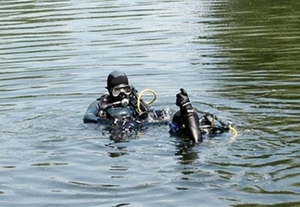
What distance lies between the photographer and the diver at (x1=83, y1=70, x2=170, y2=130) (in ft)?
39.0

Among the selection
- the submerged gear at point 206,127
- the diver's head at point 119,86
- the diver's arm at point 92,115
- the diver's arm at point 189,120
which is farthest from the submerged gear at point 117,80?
the diver's arm at point 189,120

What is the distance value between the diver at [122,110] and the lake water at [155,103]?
0.26m

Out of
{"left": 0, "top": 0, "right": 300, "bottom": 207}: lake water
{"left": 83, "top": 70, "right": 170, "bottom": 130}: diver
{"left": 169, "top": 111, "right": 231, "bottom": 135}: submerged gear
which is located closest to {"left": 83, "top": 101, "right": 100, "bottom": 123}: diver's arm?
{"left": 83, "top": 70, "right": 170, "bottom": 130}: diver

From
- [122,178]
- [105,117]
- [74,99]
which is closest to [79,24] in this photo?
[74,99]

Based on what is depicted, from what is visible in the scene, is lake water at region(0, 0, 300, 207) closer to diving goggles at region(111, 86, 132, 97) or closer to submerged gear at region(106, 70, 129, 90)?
diving goggles at region(111, 86, 132, 97)

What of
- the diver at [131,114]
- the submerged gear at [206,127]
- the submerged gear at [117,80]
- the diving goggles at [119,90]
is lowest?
the submerged gear at [206,127]

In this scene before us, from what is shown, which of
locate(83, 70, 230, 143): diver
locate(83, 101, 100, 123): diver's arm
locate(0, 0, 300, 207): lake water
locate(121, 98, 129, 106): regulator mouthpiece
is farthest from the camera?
locate(121, 98, 129, 106): regulator mouthpiece

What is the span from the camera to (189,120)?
35.0ft

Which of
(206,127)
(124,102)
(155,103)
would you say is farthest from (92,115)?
(206,127)

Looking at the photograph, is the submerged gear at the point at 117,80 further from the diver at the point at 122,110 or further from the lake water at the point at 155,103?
the lake water at the point at 155,103

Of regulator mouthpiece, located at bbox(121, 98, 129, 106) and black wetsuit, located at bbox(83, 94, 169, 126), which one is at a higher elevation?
regulator mouthpiece, located at bbox(121, 98, 129, 106)

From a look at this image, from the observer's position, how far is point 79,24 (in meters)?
24.5

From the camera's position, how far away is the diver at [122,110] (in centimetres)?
1188

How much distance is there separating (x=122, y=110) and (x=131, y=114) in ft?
0.49
